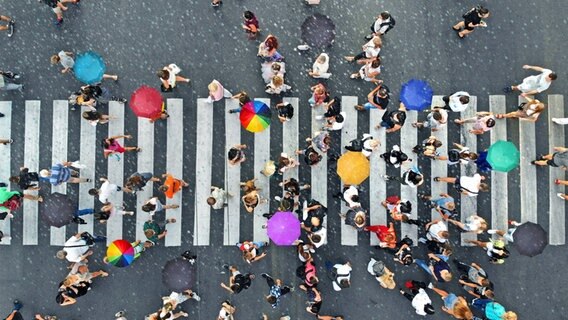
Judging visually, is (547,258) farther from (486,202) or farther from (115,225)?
(115,225)

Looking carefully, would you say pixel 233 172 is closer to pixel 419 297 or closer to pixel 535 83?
pixel 419 297

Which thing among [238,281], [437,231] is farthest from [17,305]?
[437,231]

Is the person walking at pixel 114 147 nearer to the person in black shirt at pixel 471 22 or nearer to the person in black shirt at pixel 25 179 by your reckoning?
the person in black shirt at pixel 25 179

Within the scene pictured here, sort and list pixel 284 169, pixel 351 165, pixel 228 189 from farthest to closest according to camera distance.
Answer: pixel 228 189
pixel 284 169
pixel 351 165

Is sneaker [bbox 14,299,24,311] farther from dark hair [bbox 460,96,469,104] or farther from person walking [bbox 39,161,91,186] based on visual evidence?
dark hair [bbox 460,96,469,104]

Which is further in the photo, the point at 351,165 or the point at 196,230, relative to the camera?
the point at 196,230

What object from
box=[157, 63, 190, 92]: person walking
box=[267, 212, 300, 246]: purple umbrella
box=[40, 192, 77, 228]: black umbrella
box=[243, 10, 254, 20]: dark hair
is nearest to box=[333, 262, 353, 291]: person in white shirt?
box=[267, 212, 300, 246]: purple umbrella

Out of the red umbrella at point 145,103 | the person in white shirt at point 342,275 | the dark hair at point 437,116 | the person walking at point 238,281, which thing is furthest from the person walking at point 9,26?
the dark hair at point 437,116

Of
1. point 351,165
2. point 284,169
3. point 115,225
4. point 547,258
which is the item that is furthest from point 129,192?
point 547,258
